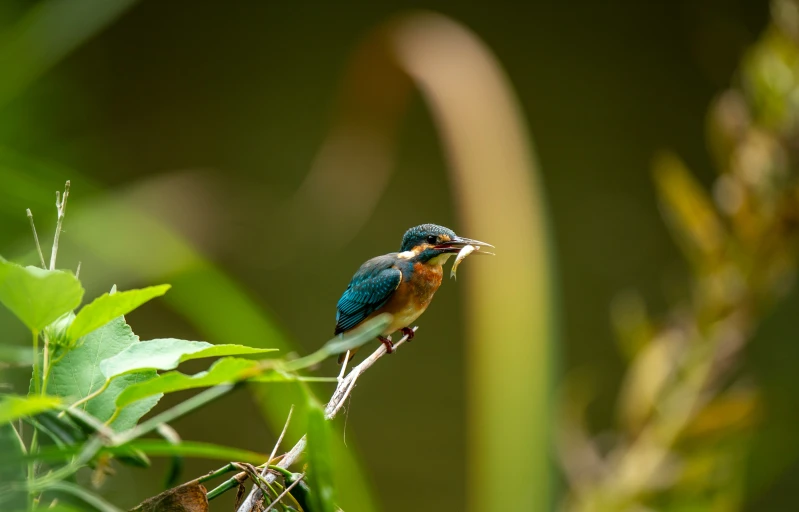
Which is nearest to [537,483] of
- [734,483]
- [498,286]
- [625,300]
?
[498,286]

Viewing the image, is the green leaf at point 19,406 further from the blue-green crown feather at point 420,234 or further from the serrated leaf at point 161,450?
the blue-green crown feather at point 420,234

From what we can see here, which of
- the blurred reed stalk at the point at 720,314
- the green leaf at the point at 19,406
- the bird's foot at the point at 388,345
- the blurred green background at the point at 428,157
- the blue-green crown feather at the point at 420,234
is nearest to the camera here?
the green leaf at the point at 19,406

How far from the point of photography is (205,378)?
0.16m

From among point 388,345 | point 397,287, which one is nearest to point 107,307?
point 388,345

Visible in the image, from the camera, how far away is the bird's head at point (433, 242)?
45 cm

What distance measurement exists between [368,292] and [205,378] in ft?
1.18

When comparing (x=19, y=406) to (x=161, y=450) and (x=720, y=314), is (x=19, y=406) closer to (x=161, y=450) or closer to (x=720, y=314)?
(x=161, y=450)

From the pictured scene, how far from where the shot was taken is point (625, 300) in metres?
2.11

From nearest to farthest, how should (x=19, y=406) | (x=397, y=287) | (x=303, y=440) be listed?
(x=19, y=406) → (x=303, y=440) → (x=397, y=287)

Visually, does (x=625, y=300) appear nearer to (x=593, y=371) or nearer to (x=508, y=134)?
(x=593, y=371)

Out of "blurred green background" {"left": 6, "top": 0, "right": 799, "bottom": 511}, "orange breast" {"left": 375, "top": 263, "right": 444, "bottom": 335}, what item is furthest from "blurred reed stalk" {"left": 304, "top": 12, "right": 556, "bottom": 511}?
"blurred green background" {"left": 6, "top": 0, "right": 799, "bottom": 511}

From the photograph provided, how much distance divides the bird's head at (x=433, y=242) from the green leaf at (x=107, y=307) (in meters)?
0.26

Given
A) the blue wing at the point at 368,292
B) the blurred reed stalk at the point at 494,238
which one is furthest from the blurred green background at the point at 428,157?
the blue wing at the point at 368,292

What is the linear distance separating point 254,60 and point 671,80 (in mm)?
1173
